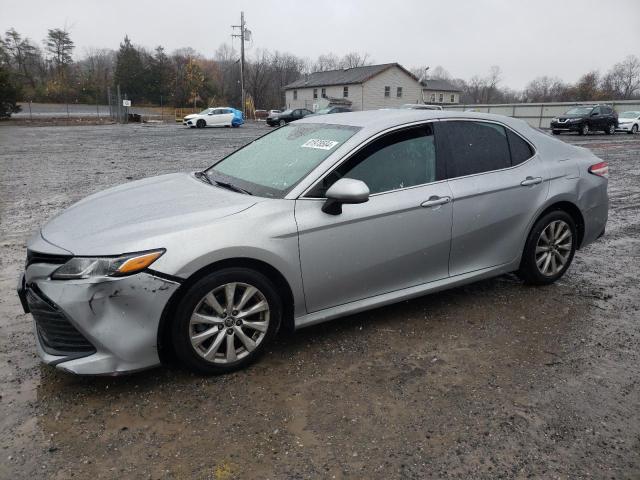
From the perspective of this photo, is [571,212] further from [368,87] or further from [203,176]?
[368,87]

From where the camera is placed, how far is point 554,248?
455 centimetres

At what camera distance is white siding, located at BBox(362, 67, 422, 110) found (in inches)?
2285

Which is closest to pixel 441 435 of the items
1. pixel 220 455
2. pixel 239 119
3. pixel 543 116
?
pixel 220 455

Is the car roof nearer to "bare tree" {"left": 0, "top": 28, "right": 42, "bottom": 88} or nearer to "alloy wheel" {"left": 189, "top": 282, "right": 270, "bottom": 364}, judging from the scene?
"alloy wheel" {"left": 189, "top": 282, "right": 270, "bottom": 364}

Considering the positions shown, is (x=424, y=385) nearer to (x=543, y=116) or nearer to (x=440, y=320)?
(x=440, y=320)

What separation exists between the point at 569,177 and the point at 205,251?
3.37m

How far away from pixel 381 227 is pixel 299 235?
0.63m

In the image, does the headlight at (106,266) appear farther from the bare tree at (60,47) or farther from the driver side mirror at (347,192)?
the bare tree at (60,47)

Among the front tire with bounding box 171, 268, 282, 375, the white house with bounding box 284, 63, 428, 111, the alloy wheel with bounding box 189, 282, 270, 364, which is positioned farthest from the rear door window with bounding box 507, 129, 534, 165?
the white house with bounding box 284, 63, 428, 111

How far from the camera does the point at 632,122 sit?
29.6m

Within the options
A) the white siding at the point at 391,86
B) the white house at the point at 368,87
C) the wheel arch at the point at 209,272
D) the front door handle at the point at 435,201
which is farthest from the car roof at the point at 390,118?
the white siding at the point at 391,86

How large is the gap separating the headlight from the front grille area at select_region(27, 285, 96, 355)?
0.63ft

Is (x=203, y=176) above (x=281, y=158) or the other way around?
the other way around

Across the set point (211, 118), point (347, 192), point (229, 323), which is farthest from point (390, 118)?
point (211, 118)
